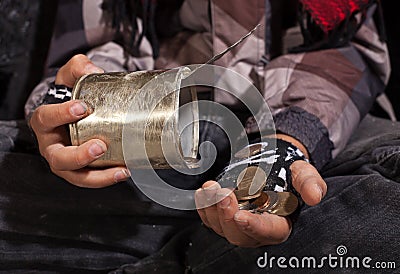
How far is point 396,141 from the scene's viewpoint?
63cm

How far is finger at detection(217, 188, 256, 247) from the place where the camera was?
501mm

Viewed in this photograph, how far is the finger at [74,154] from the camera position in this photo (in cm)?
50

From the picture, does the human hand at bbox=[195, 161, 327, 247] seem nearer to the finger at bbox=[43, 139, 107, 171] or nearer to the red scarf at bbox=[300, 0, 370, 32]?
the finger at bbox=[43, 139, 107, 171]

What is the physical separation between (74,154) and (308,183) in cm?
21

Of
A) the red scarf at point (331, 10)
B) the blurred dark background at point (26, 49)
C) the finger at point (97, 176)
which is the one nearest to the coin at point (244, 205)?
the finger at point (97, 176)

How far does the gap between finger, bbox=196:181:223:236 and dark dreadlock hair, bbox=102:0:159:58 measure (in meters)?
0.29

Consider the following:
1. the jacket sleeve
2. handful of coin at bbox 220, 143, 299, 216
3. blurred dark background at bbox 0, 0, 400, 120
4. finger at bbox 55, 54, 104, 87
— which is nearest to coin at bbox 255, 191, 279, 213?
handful of coin at bbox 220, 143, 299, 216

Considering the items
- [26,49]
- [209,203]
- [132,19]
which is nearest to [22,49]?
[26,49]

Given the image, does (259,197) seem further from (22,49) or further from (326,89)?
(22,49)

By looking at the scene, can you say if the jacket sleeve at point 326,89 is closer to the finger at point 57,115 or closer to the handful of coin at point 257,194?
the handful of coin at point 257,194

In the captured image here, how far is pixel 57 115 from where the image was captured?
1.71 ft

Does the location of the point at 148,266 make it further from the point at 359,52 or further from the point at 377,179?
the point at 359,52

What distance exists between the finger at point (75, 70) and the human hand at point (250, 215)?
173 millimetres

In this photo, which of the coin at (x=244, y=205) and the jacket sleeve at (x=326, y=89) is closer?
the coin at (x=244, y=205)
